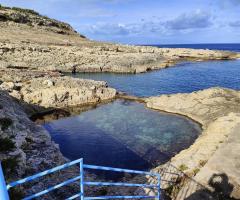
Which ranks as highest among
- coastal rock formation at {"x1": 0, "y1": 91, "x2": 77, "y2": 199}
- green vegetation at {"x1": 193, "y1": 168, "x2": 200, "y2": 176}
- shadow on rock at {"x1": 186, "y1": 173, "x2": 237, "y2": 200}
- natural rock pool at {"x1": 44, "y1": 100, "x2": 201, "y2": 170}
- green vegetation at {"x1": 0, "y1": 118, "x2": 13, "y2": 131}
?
green vegetation at {"x1": 0, "y1": 118, "x2": 13, "y2": 131}

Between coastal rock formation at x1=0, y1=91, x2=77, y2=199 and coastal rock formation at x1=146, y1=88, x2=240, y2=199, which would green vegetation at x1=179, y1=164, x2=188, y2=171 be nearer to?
coastal rock formation at x1=146, y1=88, x2=240, y2=199

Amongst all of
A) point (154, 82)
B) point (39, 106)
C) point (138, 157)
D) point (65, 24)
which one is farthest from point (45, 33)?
point (138, 157)

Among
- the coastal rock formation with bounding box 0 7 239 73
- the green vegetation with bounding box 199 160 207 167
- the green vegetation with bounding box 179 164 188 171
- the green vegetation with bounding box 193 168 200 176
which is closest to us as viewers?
the green vegetation with bounding box 193 168 200 176

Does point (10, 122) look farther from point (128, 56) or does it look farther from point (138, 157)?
point (128, 56)

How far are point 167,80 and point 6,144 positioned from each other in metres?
52.9

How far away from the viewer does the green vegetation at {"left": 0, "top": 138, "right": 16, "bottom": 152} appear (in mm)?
19438

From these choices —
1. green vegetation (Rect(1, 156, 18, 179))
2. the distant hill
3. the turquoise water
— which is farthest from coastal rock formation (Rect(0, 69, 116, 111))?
the distant hill

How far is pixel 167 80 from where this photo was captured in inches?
2729

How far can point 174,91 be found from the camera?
57.9m

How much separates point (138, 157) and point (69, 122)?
12.9 m

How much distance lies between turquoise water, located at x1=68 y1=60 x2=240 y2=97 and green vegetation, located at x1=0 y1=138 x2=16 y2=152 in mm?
34827

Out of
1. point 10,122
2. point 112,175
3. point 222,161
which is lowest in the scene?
point 112,175

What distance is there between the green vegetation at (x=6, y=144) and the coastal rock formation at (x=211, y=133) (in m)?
11.1

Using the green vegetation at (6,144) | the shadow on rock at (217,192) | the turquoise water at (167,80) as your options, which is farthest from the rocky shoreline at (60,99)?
the turquoise water at (167,80)
